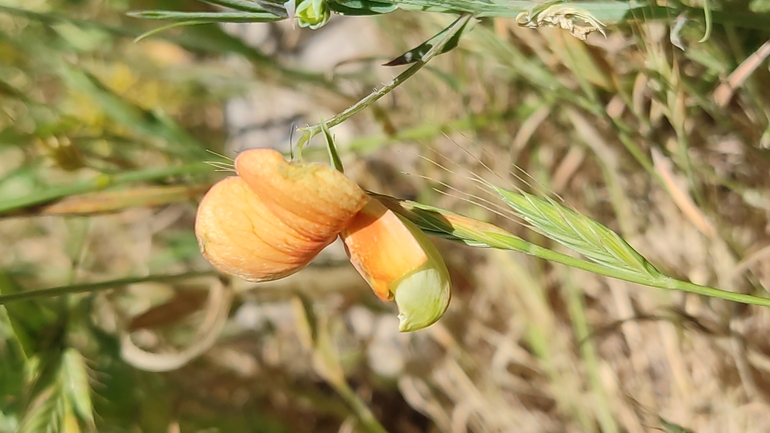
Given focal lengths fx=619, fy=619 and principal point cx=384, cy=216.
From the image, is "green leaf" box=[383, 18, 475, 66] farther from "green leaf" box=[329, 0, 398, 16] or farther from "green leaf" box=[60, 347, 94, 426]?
"green leaf" box=[60, 347, 94, 426]

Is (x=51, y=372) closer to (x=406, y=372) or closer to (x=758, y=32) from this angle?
(x=406, y=372)

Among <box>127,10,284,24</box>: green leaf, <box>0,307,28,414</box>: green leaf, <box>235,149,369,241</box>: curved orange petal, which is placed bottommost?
<box>0,307,28,414</box>: green leaf

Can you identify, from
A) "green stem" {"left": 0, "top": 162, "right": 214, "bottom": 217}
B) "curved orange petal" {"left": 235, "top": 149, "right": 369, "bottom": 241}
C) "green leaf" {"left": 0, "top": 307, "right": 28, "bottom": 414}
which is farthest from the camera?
"green leaf" {"left": 0, "top": 307, "right": 28, "bottom": 414}

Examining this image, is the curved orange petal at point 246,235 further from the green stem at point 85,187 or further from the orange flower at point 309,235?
the green stem at point 85,187

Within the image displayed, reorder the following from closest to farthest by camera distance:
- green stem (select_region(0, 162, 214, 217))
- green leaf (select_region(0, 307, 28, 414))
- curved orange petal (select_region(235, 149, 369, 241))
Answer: curved orange petal (select_region(235, 149, 369, 241))
green stem (select_region(0, 162, 214, 217))
green leaf (select_region(0, 307, 28, 414))

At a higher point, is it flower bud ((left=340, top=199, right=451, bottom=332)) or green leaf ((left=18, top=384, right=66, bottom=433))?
flower bud ((left=340, top=199, right=451, bottom=332))

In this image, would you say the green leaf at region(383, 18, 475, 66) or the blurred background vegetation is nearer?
the green leaf at region(383, 18, 475, 66)

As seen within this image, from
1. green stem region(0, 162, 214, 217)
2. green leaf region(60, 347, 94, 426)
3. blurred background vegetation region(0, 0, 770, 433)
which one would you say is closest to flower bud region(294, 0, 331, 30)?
blurred background vegetation region(0, 0, 770, 433)

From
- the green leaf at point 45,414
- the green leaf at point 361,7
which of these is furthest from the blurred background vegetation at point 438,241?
the green leaf at point 361,7
